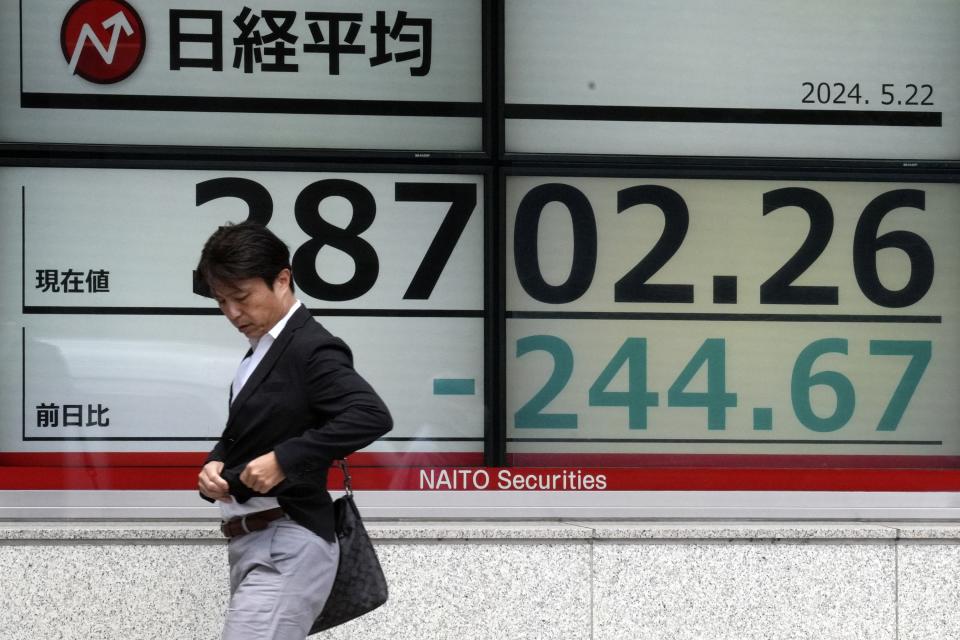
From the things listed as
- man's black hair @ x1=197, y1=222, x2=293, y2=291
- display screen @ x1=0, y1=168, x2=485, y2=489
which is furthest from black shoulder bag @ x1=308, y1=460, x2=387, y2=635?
display screen @ x1=0, y1=168, x2=485, y2=489

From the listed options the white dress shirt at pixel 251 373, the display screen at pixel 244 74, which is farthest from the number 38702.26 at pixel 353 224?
the white dress shirt at pixel 251 373

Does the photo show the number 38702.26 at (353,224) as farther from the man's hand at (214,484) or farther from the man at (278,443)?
the man's hand at (214,484)

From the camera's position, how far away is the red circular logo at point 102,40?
250 inches

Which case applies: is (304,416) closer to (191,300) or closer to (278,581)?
(278,581)

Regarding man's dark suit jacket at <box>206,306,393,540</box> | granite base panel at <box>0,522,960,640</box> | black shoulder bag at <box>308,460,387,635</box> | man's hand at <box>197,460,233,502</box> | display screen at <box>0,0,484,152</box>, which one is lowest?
granite base panel at <box>0,522,960,640</box>

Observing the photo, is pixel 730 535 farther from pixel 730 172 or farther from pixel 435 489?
pixel 730 172

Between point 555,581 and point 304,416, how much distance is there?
252 centimetres

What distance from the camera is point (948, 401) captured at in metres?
6.67

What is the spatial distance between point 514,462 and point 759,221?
67.3 inches

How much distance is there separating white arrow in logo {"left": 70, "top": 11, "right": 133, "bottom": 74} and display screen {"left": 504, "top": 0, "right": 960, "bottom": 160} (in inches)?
73.1

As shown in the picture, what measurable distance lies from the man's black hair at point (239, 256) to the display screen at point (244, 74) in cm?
263

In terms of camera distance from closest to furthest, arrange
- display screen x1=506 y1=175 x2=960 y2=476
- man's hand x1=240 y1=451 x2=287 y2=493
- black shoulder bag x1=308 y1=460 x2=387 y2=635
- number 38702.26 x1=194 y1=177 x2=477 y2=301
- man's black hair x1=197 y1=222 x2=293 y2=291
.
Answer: man's hand x1=240 y1=451 x2=287 y2=493 < man's black hair x1=197 y1=222 x2=293 y2=291 < black shoulder bag x1=308 y1=460 x2=387 y2=635 < number 38702.26 x1=194 y1=177 x2=477 y2=301 < display screen x1=506 y1=175 x2=960 y2=476

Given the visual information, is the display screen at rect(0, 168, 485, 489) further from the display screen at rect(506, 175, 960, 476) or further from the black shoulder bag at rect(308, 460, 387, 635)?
the black shoulder bag at rect(308, 460, 387, 635)

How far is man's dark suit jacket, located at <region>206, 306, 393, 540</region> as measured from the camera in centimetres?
→ 376
